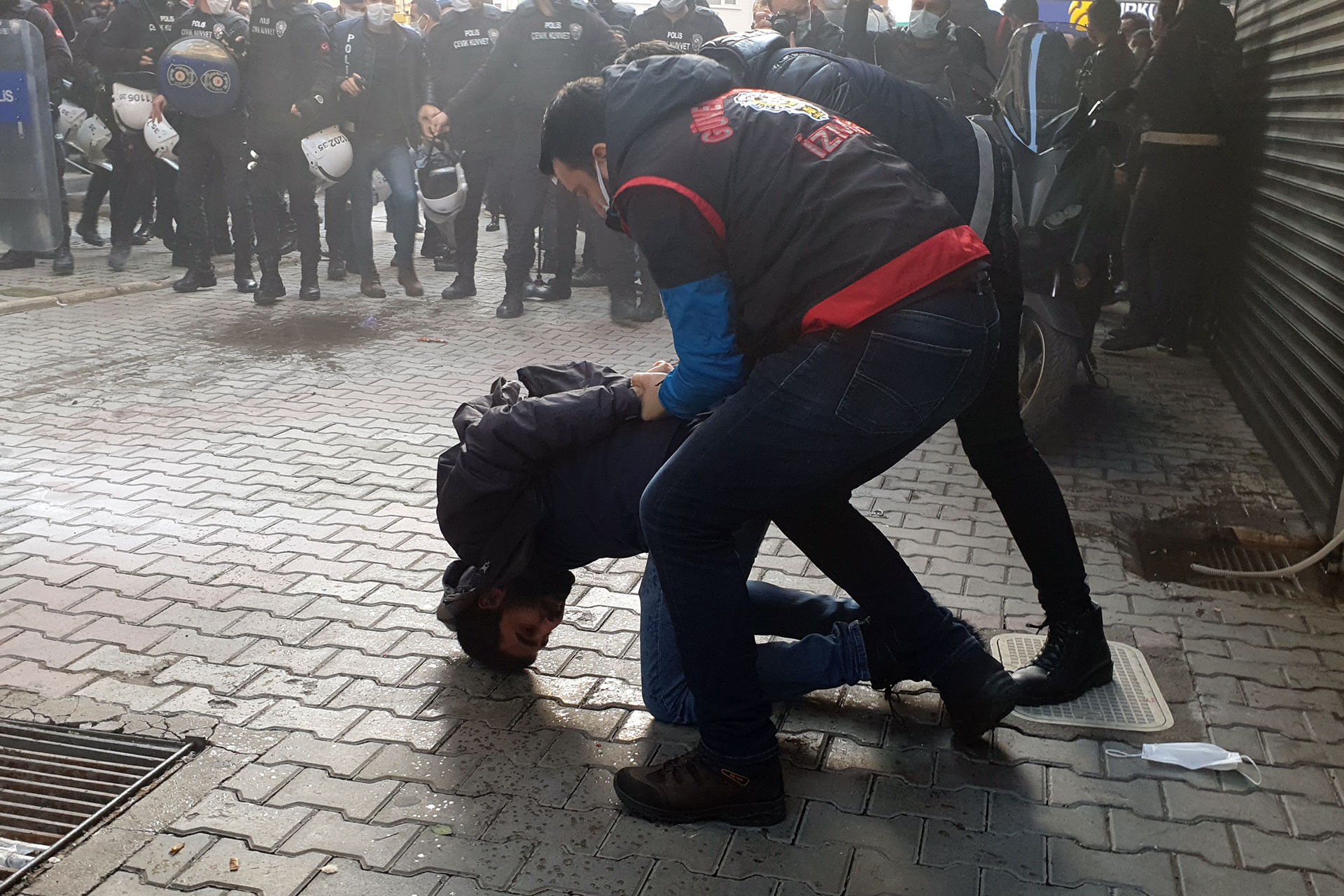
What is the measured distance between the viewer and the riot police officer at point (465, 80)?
9.40m

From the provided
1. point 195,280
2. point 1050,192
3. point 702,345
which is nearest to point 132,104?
point 195,280

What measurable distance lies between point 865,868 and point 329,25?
927 centimetres

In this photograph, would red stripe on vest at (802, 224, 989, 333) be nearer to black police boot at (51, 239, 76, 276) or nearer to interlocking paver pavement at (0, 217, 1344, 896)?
interlocking paver pavement at (0, 217, 1344, 896)

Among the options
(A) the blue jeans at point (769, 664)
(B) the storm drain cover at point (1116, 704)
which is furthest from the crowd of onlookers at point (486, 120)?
(A) the blue jeans at point (769, 664)

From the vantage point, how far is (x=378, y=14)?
9312mm

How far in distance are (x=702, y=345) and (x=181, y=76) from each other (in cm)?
750

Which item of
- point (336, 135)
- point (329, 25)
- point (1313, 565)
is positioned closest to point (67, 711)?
point (1313, 565)

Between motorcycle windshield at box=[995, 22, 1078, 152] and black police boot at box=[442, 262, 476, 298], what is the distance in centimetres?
514

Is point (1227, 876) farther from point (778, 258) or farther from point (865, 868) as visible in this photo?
point (778, 258)

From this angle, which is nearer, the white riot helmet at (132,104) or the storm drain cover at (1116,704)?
the storm drain cover at (1116,704)

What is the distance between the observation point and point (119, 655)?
12.0 feet

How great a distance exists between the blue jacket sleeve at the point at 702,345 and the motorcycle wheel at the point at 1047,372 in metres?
3.41

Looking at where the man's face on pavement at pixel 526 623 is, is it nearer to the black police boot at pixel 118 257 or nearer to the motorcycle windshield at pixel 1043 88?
the motorcycle windshield at pixel 1043 88

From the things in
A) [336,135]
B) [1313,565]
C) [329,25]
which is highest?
[329,25]
